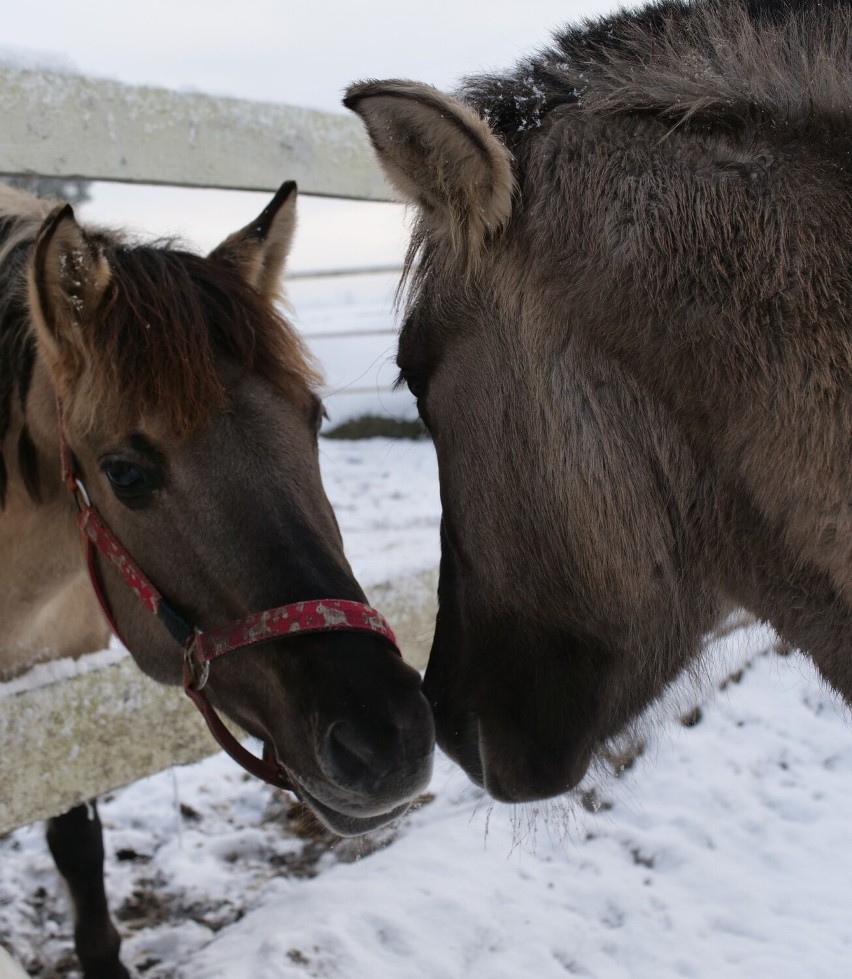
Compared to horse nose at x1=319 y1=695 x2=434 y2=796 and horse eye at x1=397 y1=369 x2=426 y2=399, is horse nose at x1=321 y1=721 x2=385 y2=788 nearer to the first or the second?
horse nose at x1=319 y1=695 x2=434 y2=796

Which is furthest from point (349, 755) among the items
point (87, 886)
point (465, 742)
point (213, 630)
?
point (87, 886)

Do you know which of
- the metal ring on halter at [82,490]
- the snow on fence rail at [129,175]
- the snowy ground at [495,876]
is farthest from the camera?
the snowy ground at [495,876]

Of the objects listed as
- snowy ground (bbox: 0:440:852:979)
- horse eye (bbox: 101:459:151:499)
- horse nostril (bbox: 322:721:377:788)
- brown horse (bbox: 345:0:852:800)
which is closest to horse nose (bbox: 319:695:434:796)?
horse nostril (bbox: 322:721:377:788)

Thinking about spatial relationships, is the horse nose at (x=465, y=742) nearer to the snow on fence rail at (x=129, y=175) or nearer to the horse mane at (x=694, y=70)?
the horse mane at (x=694, y=70)

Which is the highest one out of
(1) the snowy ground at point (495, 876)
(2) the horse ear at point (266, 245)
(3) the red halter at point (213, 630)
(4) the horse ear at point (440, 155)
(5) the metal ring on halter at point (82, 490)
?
(4) the horse ear at point (440, 155)

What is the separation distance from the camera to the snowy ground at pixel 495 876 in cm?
243

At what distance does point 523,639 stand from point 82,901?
1704 mm

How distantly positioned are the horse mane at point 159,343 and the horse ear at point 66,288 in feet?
0.08

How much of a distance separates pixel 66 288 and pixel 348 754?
109 cm

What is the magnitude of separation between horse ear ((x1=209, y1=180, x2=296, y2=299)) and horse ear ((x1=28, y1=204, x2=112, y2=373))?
339 millimetres

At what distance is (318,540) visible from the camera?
1.78 metres

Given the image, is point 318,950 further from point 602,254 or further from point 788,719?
point 788,719

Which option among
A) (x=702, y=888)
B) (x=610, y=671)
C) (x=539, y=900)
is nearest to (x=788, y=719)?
(x=702, y=888)

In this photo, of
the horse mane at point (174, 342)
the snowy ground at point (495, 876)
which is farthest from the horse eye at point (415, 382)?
the snowy ground at point (495, 876)
